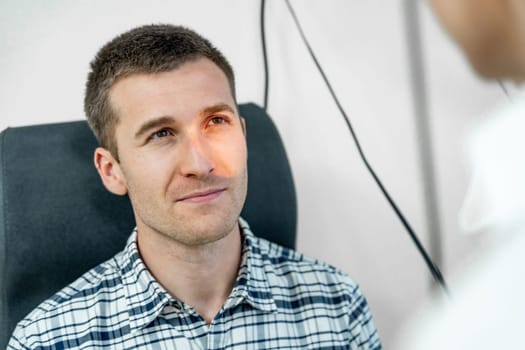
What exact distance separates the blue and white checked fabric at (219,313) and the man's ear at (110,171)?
0.08 m

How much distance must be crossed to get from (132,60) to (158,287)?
1.16 feet

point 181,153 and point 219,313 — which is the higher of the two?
point 181,153

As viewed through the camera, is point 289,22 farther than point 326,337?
Yes

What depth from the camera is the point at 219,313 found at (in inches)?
40.2

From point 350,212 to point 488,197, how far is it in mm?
1005

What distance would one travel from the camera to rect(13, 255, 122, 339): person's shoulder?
3.24ft

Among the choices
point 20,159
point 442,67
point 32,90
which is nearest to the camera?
point 20,159

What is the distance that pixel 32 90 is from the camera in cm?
120

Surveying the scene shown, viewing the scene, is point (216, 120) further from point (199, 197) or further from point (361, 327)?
point (361, 327)

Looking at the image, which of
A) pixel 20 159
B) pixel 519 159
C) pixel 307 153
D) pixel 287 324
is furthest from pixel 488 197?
pixel 307 153

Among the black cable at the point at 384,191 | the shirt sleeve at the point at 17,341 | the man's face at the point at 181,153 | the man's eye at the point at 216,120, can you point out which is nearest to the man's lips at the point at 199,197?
the man's face at the point at 181,153

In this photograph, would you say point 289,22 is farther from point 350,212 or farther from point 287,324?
point 287,324

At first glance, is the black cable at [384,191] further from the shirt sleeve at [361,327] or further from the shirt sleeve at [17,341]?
the shirt sleeve at [17,341]

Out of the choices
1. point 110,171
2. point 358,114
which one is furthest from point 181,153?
point 358,114
